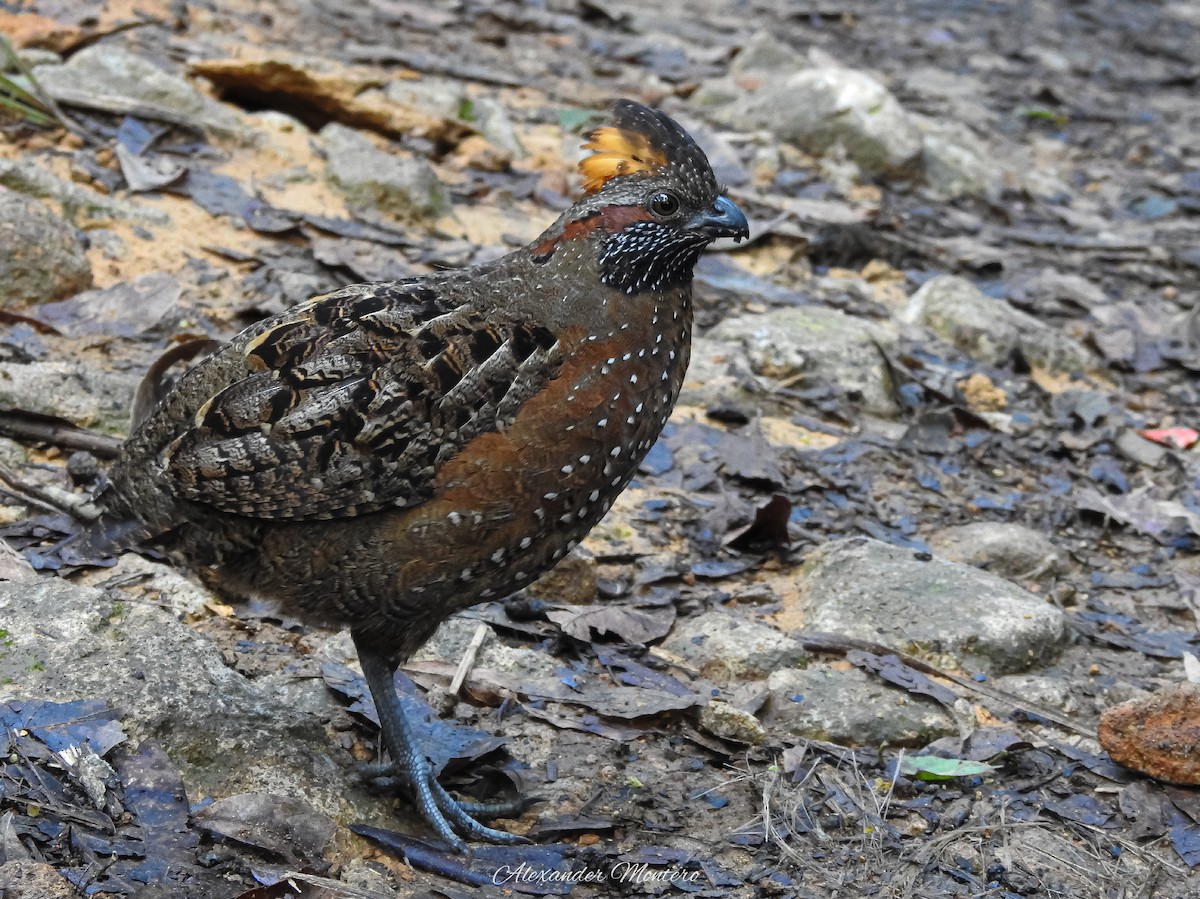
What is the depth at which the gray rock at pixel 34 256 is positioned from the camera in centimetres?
632

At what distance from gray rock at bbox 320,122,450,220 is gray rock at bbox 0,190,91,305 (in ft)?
6.48

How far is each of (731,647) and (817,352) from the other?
2.72m

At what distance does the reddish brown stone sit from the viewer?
4.70 m

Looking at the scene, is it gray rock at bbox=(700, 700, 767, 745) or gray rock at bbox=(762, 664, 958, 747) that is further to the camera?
gray rock at bbox=(762, 664, 958, 747)

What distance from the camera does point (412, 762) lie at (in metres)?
4.50

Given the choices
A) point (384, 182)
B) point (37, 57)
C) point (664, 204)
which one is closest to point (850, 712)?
point (664, 204)

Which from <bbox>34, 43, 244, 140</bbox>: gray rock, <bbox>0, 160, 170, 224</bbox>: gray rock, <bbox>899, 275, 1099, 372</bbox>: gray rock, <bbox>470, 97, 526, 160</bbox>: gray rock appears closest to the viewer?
<bbox>0, 160, 170, 224</bbox>: gray rock

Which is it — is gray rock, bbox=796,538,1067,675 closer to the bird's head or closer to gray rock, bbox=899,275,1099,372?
the bird's head

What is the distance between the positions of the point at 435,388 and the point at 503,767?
144 cm

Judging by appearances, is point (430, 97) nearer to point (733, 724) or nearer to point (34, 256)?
point (34, 256)

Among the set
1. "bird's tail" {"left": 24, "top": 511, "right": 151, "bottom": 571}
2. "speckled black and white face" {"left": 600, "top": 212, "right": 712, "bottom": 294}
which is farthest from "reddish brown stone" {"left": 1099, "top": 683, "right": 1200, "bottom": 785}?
"bird's tail" {"left": 24, "top": 511, "right": 151, "bottom": 571}

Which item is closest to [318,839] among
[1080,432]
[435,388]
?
[435,388]

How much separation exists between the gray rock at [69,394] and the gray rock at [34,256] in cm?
63

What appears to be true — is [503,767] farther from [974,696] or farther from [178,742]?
[974,696]
